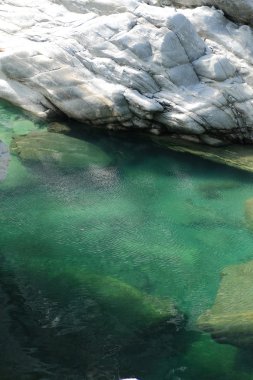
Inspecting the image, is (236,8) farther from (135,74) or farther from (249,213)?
(249,213)

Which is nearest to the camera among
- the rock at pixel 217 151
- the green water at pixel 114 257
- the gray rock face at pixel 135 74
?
the green water at pixel 114 257

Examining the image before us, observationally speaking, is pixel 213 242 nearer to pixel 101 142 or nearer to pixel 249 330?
pixel 249 330

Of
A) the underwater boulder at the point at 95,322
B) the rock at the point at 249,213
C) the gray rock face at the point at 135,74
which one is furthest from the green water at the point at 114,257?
the gray rock face at the point at 135,74

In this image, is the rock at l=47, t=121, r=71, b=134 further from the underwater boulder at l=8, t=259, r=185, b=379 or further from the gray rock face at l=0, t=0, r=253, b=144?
the underwater boulder at l=8, t=259, r=185, b=379

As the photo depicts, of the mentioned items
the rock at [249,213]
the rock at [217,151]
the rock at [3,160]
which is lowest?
the rock at [217,151]

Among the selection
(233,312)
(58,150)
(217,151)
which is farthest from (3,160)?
(217,151)

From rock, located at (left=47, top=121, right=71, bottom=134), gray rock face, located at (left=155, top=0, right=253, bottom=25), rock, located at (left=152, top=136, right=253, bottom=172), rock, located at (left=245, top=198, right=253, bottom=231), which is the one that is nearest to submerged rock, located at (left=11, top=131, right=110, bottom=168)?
rock, located at (left=47, top=121, right=71, bottom=134)

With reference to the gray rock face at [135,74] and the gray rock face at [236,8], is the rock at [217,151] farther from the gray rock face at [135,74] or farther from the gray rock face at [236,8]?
the gray rock face at [236,8]
